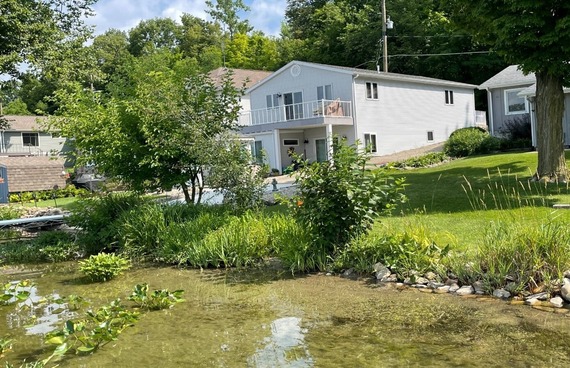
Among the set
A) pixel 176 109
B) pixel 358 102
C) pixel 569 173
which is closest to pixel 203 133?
pixel 176 109

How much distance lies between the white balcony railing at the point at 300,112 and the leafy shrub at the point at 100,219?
1525 centimetres

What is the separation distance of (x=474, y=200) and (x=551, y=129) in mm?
3161

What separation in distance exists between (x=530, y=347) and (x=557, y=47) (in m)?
9.30

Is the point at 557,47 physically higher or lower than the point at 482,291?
higher

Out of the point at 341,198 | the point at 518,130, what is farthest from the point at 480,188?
the point at 518,130

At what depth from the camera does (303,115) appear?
27594 mm

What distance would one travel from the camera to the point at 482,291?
691 centimetres

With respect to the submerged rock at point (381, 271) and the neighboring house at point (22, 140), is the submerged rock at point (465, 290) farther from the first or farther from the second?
the neighboring house at point (22, 140)

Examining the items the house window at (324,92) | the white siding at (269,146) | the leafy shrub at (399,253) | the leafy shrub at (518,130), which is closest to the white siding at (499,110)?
the leafy shrub at (518,130)

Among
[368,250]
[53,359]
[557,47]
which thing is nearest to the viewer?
[53,359]

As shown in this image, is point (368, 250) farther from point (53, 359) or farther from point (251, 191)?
point (53, 359)

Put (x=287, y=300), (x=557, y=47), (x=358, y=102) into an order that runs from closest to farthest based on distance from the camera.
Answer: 1. (x=287, y=300)
2. (x=557, y=47)
3. (x=358, y=102)

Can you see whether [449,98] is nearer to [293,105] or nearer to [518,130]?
[518,130]

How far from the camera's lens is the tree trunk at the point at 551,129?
13125 millimetres
